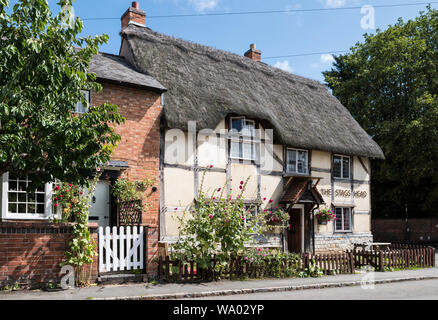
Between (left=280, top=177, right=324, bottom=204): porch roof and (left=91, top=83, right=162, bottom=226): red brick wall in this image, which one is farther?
(left=280, top=177, right=324, bottom=204): porch roof

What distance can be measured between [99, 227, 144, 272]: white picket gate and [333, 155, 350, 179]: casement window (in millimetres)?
12302

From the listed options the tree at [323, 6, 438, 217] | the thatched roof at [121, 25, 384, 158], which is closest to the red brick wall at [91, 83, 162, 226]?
the thatched roof at [121, 25, 384, 158]

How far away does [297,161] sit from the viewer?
63.3 feet

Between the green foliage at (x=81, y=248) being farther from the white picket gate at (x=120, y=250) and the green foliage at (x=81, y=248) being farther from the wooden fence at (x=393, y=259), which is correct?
the wooden fence at (x=393, y=259)

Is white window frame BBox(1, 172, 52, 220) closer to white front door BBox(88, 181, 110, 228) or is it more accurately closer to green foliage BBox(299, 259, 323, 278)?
white front door BBox(88, 181, 110, 228)

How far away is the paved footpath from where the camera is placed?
8.73m

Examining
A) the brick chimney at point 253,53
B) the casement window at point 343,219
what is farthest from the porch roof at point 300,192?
the brick chimney at point 253,53

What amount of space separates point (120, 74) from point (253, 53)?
10866mm

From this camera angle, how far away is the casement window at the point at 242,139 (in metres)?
17.1

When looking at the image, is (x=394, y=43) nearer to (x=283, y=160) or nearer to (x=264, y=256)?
(x=283, y=160)

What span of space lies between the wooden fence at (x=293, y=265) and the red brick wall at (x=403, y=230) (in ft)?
46.0

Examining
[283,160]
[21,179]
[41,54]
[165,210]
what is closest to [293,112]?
[283,160]
